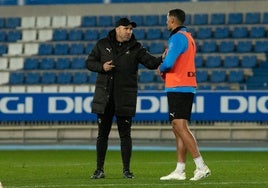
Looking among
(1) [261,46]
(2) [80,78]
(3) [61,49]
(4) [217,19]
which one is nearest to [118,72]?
(2) [80,78]

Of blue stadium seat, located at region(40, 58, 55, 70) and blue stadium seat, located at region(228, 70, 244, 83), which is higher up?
blue stadium seat, located at region(40, 58, 55, 70)

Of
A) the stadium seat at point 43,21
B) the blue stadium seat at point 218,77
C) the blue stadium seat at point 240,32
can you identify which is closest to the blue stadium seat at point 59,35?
the stadium seat at point 43,21

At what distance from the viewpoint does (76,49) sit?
1368 inches

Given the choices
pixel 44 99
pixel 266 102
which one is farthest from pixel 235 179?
pixel 44 99

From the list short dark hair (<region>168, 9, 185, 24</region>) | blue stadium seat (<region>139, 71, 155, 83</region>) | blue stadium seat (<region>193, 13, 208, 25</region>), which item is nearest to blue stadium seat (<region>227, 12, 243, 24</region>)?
blue stadium seat (<region>193, 13, 208, 25</region>)

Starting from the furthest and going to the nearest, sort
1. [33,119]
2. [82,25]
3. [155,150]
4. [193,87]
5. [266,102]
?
1. [82,25]
2. [33,119]
3. [266,102]
4. [155,150]
5. [193,87]

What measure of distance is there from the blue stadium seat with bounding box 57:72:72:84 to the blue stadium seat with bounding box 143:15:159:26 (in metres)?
3.85

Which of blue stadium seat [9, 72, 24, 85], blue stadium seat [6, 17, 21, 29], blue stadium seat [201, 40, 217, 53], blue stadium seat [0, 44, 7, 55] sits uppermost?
blue stadium seat [6, 17, 21, 29]

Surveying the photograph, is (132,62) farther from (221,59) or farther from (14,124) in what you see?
(221,59)

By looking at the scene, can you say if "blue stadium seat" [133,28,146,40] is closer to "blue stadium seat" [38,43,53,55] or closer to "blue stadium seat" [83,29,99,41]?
"blue stadium seat" [83,29,99,41]

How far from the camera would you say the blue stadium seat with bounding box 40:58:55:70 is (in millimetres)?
34156

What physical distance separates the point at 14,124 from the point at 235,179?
17285 mm

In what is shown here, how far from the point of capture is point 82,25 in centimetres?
3594

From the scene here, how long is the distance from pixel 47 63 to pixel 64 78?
1.54m
